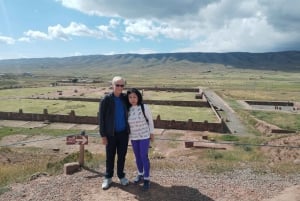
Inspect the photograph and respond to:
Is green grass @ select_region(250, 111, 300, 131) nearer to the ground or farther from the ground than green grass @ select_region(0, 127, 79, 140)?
farther from the ground

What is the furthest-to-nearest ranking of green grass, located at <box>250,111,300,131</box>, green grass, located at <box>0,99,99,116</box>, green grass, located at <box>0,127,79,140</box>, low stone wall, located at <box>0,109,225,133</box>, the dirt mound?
green grass, located at <box>0,99,99,116</box> < green grass, located at <box>250,111,300,131</box> < low stone wall, located at <box>0,109,225,133</box> < green grass, located at <box>0,127,79,140</box> < the dirt mound

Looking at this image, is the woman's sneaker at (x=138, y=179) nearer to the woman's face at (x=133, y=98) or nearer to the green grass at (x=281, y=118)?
the woman's face at (x=133, y=98)

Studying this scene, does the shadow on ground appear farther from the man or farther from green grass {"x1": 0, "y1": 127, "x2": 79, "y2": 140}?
green grass {"x1": 0, "y1": 127, "x2": 79, "y2": 140}

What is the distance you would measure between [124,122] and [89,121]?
21.7m

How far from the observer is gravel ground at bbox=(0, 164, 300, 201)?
620 centimetres

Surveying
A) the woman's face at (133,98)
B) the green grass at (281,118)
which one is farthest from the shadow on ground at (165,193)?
the green grass at (281,118)

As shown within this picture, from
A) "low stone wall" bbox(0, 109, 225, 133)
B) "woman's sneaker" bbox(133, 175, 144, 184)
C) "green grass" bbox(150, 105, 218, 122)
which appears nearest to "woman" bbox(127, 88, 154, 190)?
"woman's sneaker" bbox(133, 175, 144, 184)

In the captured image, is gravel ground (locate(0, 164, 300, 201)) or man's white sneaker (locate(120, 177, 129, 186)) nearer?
gravel ground (locate(0, 164, 300, 201))

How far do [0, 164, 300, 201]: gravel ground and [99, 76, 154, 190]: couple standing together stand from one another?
0.32 m

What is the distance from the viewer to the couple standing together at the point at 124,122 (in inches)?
238

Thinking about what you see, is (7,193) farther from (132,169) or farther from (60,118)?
(60,118)

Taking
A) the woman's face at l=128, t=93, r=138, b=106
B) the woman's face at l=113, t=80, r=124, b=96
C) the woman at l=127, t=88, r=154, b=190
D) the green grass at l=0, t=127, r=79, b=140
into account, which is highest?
the woman's face at l=113, t=80, r=124, b=96

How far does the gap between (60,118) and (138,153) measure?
23.1 metres

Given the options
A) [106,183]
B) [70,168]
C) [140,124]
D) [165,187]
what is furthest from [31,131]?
[140,124]
